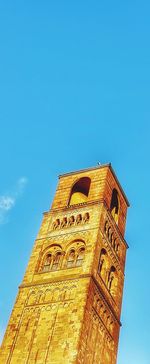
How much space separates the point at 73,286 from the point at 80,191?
10084 millimetres

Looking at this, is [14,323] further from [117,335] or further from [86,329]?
[117,335]

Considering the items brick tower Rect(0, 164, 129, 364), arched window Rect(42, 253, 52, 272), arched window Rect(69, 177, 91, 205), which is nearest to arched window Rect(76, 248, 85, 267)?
brick tower Rect(0, 164, 129, 364)

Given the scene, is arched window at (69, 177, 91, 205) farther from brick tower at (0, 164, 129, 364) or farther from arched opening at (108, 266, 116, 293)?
arched opening at (108, 266, 116, 293)

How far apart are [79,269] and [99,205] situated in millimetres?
4567

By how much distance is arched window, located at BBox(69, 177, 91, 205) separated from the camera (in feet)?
112

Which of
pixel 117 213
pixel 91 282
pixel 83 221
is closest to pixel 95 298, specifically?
pixel 91 282

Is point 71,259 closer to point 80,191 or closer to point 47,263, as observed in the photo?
point 47,263

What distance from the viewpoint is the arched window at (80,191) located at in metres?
34.0

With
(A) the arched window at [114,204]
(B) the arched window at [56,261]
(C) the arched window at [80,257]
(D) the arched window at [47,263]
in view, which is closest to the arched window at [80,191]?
(A) the arched window at [114,204]

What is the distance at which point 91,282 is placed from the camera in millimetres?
26078

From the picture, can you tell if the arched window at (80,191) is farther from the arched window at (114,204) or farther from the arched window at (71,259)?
the arched window at (71,259)

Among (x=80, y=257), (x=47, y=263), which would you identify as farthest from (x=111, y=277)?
(x=47, y=263)

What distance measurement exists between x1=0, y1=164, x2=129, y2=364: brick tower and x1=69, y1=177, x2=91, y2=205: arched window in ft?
0.65

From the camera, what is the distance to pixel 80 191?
1385 inches
